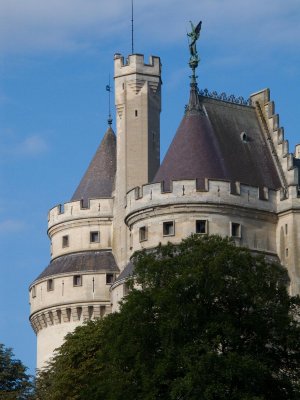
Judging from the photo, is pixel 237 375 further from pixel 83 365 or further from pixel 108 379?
pixel 83 365

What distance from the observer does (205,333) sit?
56.9 metres

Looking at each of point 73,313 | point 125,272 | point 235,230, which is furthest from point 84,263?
point 235,230

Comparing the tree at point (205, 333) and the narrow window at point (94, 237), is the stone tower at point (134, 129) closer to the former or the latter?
the narrow window at point (94, 237)

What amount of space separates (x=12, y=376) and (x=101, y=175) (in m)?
24.1

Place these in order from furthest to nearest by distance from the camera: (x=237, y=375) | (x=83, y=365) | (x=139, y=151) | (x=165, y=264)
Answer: (x=139, y=151)
(x=83, y=365)
(x=165, y=264)
(x=237, y=375)

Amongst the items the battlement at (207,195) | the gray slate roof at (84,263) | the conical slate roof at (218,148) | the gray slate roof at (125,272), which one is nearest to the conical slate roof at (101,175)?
the gray slate roof at (84,263)

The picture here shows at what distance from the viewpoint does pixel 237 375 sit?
181 feet

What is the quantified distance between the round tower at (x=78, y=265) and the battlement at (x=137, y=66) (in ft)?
20.0

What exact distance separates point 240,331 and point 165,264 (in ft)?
14.5

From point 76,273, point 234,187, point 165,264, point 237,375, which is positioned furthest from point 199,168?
point 237,375

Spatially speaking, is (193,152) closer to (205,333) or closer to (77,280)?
(77,280)

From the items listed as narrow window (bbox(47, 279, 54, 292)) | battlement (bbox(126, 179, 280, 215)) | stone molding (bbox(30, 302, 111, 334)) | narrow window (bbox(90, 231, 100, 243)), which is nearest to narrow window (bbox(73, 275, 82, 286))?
stone molding (bbox(30, 302, 111, 334))

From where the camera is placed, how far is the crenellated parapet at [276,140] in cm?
8038

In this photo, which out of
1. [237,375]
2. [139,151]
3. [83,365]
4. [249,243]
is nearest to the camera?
[237,375]
